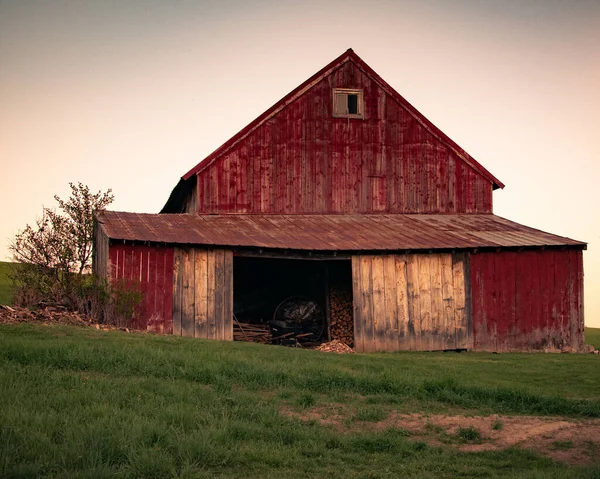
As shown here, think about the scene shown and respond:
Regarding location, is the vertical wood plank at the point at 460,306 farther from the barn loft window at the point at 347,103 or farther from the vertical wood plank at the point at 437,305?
the barn loft window at the point at 347,103

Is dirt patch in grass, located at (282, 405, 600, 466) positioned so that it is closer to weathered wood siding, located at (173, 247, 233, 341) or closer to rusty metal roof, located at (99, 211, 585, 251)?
weathered wood siding, located at (173, 247, 233, 341)

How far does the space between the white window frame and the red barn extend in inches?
1.8

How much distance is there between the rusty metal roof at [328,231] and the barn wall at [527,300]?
0.69 meters

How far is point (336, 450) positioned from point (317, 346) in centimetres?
1540

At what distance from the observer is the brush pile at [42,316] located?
67.4 feet

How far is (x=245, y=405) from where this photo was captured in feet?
38.7

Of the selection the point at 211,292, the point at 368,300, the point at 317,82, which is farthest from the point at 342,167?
the point at 211,292

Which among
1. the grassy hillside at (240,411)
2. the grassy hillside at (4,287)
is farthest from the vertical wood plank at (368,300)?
the grassy hillside at (4,287)

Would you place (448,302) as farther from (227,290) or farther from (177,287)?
(177,287)

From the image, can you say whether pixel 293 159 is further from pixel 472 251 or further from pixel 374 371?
pixel 374 371

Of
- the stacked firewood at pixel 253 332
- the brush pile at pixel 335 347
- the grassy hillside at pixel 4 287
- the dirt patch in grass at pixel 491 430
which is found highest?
the grassy hillside at pixel 4 287

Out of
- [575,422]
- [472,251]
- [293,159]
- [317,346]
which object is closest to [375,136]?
[293,159]

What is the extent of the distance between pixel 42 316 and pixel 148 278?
3303mm

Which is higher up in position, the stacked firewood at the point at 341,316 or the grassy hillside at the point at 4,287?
the grassy hillside at the point at 4,287
